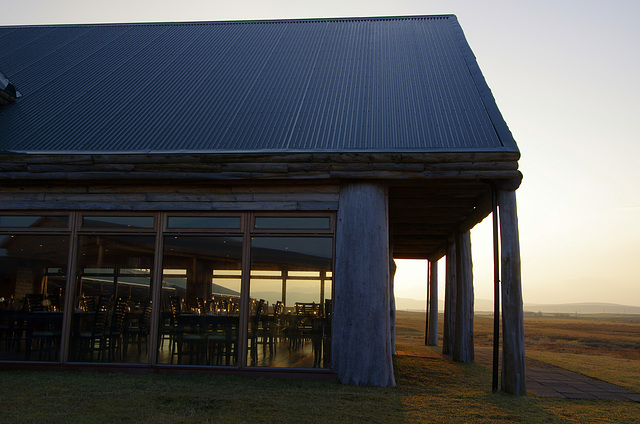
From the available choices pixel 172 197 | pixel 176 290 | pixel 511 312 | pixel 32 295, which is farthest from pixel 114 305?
pixel 511 312

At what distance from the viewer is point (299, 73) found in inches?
465

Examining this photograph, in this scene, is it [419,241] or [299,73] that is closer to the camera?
[299,73]

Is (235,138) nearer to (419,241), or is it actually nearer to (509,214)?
(509,214)

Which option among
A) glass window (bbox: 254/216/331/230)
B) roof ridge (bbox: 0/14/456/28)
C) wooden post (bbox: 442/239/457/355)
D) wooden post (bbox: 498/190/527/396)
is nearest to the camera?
wooden post (bbox: 498/190/527/396)

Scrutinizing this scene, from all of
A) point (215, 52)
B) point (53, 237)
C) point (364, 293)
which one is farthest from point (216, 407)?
point (215, 52)

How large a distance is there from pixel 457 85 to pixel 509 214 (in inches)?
132

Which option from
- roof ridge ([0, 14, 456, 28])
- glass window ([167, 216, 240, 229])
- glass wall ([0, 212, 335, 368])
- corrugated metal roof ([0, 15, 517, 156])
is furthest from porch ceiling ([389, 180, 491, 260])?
roof ridge ([0, 14, 456, 28])

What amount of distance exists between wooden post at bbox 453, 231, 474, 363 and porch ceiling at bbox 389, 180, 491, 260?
20.8 inches

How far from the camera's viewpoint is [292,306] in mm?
8672

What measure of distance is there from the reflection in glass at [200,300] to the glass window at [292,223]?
471 mm

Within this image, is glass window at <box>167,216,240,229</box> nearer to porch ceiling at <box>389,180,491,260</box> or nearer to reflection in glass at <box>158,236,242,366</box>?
reflection in glass at <box>158,236,242,366</box>

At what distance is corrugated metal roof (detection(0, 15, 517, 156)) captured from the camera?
9172 mm

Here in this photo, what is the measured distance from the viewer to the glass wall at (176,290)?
8672mm

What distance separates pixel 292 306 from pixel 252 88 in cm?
488
